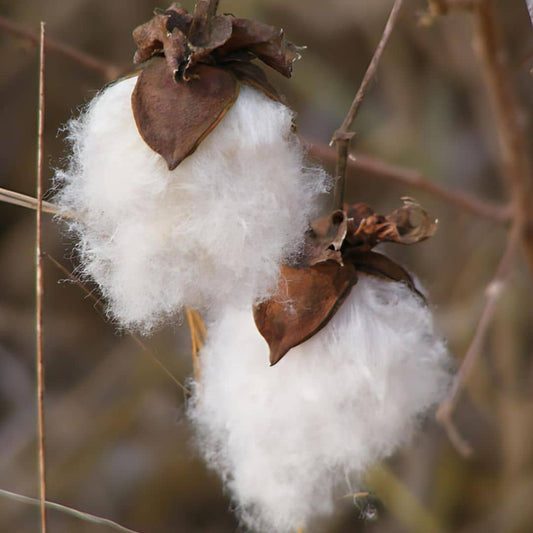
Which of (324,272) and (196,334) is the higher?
(324,272)

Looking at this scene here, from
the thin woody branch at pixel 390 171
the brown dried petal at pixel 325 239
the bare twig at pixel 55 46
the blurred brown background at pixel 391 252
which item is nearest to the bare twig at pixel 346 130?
the brown dried petal at pixel 325 239

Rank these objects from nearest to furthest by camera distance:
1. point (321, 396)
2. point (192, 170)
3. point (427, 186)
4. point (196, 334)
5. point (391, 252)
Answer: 1. point (192, 170)
2. point (321, 396)
3. point (196, 334)
4. point (427, 186)
5. point (391, 252)

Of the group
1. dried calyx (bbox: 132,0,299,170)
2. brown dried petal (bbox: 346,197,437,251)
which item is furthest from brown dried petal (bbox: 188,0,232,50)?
brown dried petal (bbox: 346,197,437,251)

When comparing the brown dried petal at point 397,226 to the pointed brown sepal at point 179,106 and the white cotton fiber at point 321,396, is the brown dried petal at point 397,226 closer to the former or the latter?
the white cotton fiber at point 321,396

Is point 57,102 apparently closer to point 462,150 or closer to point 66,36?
point 66,36

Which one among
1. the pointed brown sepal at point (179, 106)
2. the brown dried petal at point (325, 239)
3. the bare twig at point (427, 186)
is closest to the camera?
the pointed brown sepal at point (179, 106)

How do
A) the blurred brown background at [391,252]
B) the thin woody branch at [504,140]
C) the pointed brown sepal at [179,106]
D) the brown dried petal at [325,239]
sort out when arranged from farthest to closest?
the blurred brown background at [391,252] < the thin woody branch at [504,140] < the brown dried petal at [325,239] < the pointed brown sepal at [179,106]

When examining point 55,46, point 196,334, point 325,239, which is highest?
point 325,239

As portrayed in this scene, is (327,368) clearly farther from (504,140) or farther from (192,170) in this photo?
(504,140)

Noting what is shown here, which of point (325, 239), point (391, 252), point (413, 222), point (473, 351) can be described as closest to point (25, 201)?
point (325, 239)
